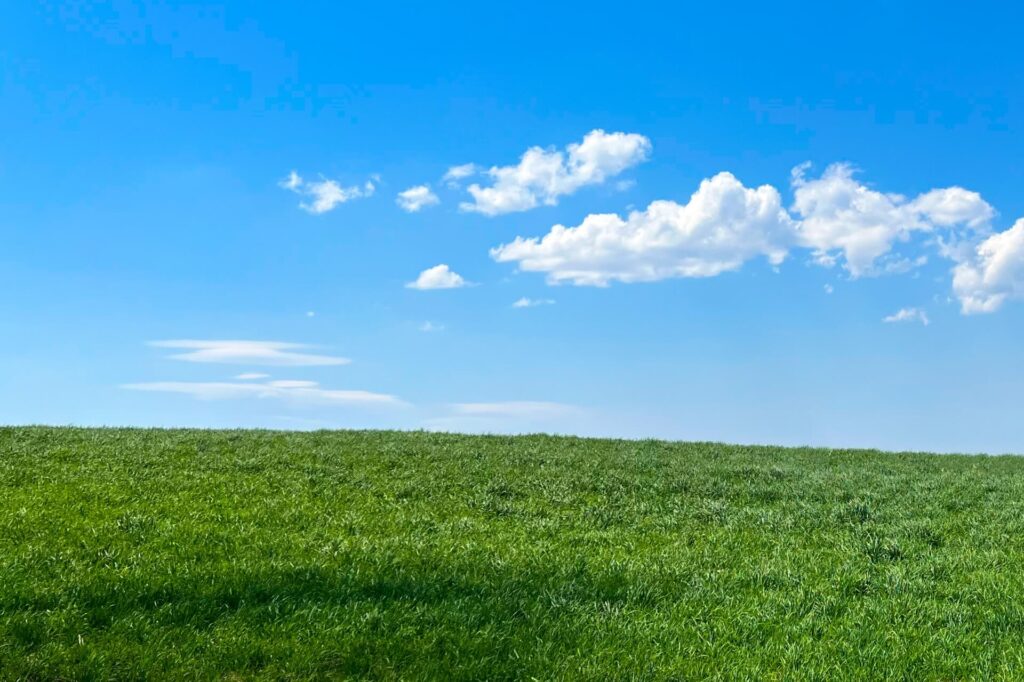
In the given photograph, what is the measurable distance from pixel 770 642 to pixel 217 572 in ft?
22.0

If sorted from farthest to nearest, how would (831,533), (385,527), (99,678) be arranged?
(831,533) < (385,527) < (99,678)

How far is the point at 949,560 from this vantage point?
12.5 metres

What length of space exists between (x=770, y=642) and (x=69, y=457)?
16704 mm

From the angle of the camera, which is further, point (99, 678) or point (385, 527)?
point (385, 527)

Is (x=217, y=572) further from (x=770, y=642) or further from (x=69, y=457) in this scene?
(x=69, y=457)

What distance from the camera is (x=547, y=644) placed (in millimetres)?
8359

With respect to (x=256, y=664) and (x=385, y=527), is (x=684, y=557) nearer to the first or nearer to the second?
(x=385, y=527)

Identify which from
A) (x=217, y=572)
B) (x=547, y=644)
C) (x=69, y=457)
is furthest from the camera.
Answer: (x=69, y=457)

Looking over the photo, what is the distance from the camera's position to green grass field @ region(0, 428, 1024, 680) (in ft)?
26.5

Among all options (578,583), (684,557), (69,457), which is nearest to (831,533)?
(684,557)

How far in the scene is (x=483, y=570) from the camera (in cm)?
1095

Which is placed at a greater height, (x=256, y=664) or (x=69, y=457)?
(x=69, y=457)

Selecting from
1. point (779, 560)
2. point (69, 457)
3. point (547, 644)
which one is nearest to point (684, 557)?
point (779, 560)

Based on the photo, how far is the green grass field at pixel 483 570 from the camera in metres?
8.09
